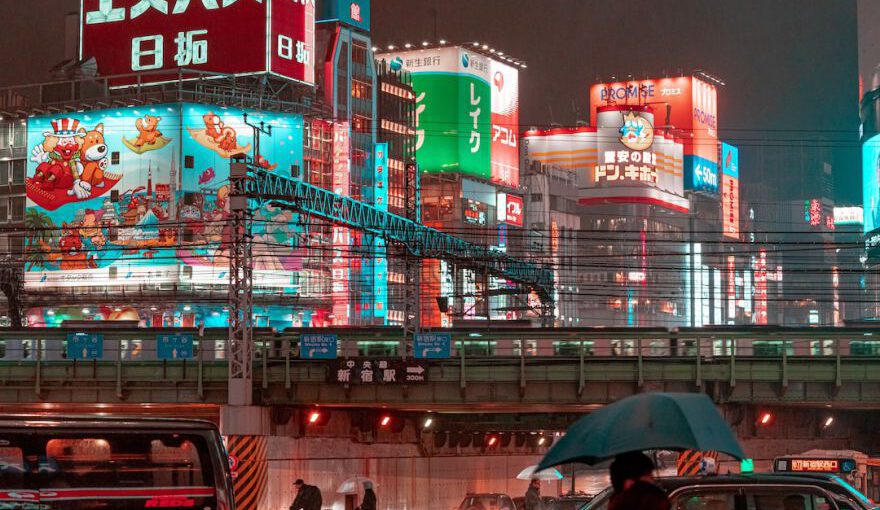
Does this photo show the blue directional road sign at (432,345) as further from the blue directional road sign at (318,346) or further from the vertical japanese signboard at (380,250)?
the vertical japanese signboard at (380,250)

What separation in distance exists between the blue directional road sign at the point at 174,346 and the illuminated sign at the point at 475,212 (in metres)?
103

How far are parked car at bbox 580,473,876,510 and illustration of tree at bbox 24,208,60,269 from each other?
88785mm

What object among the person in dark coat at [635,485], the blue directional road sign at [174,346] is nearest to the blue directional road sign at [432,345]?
the blue directional road sign at [174,346]

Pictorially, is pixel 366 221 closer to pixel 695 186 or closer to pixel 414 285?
pixel 414 285

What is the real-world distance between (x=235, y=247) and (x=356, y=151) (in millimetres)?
83920

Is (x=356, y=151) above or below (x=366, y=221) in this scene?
above

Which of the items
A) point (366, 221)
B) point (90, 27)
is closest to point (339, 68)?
point (90, 27)

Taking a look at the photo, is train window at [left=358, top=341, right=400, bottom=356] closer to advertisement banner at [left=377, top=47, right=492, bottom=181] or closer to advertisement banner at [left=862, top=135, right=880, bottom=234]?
advertisement banner at [left=862, top=135, right=880, bottom=234]

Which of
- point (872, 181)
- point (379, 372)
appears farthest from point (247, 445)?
point (872, 181)

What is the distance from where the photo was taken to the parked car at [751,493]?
13555 millimetres

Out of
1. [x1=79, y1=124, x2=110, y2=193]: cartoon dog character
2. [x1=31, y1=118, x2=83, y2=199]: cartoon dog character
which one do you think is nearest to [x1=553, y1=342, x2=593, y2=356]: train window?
[x1=79, y1=124, x2=110, y2=193]: cartoon dog character

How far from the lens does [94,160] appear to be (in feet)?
317

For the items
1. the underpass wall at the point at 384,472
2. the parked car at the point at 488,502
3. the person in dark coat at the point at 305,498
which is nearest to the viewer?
the person in dark coat at the point at 305,498

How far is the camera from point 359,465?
48531 mm
